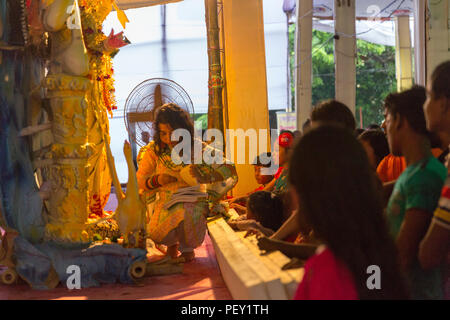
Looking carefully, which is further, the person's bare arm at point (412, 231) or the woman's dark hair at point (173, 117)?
the woman's dark hair at point (173, 117)

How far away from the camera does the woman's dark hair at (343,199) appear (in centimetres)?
163

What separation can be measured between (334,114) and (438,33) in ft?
17.2

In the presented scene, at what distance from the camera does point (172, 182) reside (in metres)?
5.39

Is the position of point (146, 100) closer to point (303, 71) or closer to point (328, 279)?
point (303, 71)

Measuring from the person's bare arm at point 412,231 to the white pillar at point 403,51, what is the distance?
506 inches

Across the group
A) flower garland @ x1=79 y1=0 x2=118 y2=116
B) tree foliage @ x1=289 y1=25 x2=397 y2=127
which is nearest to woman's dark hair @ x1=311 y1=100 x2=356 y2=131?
flower garland @ x1=79 y1=0 x2=118 y2=116

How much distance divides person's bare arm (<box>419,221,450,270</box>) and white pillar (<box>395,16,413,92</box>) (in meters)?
12.9

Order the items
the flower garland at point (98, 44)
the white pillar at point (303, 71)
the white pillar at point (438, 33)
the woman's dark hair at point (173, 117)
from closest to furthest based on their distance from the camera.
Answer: the woman's dark hair at point (173, 117), the flower garland at point (98, 44), the white pillar at point (438, 33), the white pillar at point (303, 71)

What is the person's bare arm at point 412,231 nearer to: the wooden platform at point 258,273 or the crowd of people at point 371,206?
the crowd of people at point 371,206

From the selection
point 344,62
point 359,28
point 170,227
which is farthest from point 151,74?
point 170,227

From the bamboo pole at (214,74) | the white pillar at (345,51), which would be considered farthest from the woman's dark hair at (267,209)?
the white pillar at (345,51)

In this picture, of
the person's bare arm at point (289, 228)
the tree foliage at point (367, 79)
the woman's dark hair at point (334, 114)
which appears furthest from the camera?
the tree foliage at point (367, 79)

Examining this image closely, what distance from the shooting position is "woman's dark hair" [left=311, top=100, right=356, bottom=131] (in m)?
3.13
